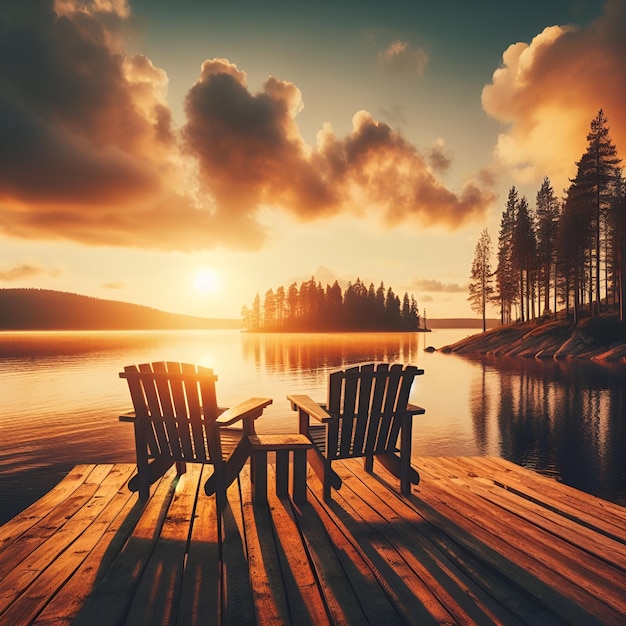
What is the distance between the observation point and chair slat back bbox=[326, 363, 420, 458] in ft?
15.4

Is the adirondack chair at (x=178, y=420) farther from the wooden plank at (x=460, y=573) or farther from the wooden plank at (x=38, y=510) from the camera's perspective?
the wooden plank at (x=460, y=573)

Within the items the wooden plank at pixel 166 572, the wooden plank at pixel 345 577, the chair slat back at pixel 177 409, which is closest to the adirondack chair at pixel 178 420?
the chair slat back at pixel 177 409

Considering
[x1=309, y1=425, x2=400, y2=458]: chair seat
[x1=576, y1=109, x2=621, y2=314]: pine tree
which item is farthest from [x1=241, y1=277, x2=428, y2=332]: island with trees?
[x1=309, y1=425, x2=400, y2=458]: chair seat

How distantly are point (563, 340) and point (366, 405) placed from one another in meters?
43.3

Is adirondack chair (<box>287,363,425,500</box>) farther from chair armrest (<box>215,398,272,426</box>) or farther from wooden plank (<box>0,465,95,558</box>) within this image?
wooden plank (<box>0,465,95,558</box>)

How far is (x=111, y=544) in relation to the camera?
12.4ft

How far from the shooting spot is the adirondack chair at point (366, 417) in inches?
185

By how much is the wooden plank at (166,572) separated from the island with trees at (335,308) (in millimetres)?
119215

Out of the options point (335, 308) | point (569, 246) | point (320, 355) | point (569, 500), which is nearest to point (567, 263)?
point (569, 246)

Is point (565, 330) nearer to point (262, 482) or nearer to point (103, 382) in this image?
point (103, 382)

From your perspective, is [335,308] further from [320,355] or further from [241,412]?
[241,412]

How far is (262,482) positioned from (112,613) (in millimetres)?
2079

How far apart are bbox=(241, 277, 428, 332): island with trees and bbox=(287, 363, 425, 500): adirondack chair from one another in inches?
4659

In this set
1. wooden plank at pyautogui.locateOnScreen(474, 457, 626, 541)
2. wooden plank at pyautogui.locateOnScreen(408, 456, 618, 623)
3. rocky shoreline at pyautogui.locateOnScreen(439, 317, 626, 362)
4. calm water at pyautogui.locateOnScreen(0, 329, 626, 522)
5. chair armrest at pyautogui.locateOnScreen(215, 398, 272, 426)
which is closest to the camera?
wooden plank at pyautogui.locateOnScreen(408, 456, 618, 623)
